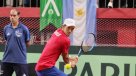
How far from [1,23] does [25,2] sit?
67.5 inches

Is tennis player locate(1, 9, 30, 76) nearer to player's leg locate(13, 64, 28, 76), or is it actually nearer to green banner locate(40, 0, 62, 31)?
player's leg locate(13, 64, 28, 76)

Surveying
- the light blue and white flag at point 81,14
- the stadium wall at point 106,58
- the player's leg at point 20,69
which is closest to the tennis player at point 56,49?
the player's leg at point 20,69

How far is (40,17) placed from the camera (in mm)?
12773

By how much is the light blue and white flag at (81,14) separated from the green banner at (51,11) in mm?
155

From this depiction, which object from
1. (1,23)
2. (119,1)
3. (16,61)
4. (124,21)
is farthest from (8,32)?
(119,1)

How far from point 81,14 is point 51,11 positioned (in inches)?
31.1

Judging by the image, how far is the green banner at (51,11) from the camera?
12.7m

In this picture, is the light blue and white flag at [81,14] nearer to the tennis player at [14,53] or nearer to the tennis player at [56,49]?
the tennis player at [14,53]

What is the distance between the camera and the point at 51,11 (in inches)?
504

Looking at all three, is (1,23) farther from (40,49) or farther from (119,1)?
(119,1)

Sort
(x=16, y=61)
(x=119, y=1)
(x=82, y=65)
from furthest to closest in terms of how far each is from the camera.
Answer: (x=119, y=1)
(x=82, y=65)
(x=16, y=61)

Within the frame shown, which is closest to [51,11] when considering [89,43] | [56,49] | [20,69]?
[89,43]

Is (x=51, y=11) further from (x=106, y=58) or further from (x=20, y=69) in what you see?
(x=20, y=69)

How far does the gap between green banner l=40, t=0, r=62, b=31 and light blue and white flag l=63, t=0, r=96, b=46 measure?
0.51ft
